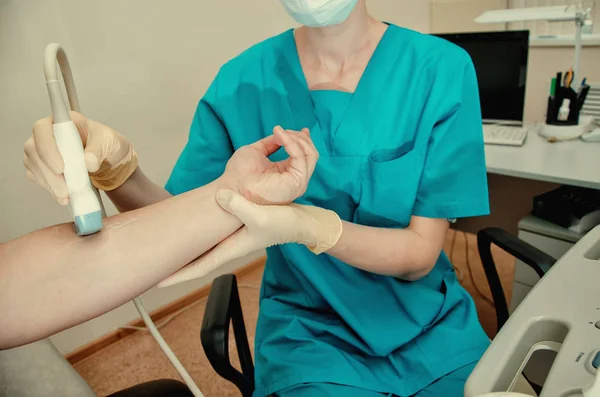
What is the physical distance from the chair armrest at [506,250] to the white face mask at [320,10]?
552 mm

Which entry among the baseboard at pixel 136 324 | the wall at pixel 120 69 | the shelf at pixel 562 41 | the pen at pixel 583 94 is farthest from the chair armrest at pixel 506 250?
the shelf at pixel 562 41

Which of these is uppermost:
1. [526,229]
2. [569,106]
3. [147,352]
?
[569,106]

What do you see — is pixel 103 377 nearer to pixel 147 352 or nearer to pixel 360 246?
pixel 147 352

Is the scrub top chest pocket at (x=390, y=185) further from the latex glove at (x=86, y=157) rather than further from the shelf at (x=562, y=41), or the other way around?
the shelf at (x=562, y=41)

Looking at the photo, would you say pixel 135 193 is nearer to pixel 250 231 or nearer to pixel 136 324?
pixel 250 231

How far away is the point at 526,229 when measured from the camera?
54.4 inches

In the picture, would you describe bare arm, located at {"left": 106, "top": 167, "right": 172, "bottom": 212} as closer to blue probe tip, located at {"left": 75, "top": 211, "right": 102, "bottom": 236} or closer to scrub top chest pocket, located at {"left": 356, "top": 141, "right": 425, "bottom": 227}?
blue probe tip, located at {"left": 75, "top": 211, "right": 102, "bottom": 236}

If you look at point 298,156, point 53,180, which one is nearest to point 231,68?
point 298,156

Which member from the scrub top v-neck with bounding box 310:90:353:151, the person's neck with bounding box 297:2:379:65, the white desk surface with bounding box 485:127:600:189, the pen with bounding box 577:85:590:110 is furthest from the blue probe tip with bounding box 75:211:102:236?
the pen with bounding box 577:85:590:110

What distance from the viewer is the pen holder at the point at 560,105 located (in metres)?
1.57

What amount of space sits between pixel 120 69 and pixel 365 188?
120 cm

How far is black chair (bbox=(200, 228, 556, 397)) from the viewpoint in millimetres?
814

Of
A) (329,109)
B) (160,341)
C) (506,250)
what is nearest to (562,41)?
(506,250)

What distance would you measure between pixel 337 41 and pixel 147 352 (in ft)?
4.77
